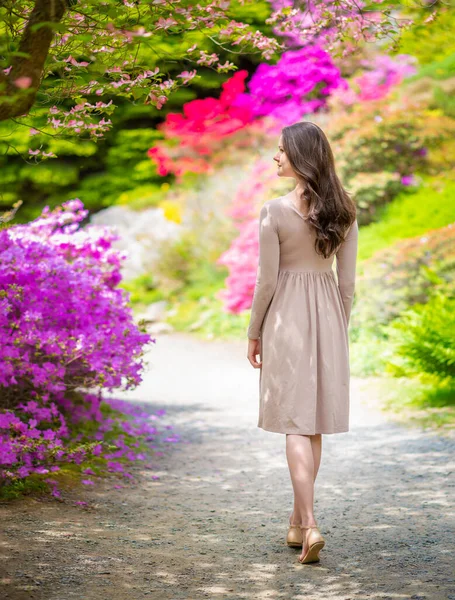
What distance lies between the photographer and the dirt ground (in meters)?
3.02

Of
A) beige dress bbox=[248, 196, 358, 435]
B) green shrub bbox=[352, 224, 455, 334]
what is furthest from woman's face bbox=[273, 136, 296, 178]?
green shrub bbox=[352, 224, 455, 334]

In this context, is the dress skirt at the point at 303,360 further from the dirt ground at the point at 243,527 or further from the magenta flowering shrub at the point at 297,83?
the magenta flowering shrub at the point at 297,83

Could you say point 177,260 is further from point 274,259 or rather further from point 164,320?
point 274,259

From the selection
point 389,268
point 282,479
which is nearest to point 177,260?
point 389,268

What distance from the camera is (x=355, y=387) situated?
7.23 m

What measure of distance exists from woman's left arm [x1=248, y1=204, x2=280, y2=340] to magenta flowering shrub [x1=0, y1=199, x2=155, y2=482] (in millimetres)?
1340

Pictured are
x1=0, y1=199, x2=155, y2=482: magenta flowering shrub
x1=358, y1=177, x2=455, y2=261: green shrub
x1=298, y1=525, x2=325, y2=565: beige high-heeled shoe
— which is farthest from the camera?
x1=358, y1=177, x2=455, y2=261: green shrub

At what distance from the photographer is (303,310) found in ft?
11.0

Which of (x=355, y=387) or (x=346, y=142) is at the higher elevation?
(x=346, y=142)

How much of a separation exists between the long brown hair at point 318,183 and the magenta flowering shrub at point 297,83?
9736 millimetres

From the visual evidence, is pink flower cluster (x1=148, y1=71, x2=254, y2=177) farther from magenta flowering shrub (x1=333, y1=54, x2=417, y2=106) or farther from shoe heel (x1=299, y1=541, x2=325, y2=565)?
shoe heel (x1=299, y1=541, x2=325, y2=565)

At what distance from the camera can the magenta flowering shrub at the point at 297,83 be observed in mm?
13094

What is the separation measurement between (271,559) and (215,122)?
11543 millimetres

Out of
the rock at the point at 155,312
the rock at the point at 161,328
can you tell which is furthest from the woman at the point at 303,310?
the rock at the point at 155,312
